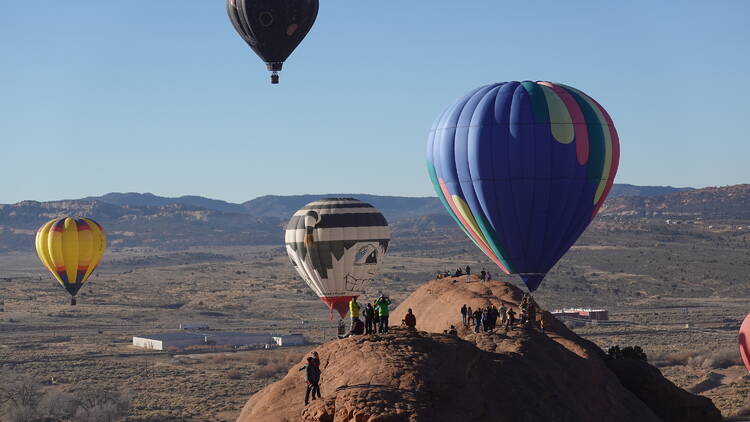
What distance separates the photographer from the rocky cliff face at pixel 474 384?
29125 millimetres

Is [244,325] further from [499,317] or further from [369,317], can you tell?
[369,317]

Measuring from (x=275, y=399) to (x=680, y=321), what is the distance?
10232 centimetres

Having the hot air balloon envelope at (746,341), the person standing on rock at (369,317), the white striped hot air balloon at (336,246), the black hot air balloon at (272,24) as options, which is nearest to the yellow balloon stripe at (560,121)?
the white striped hot air balloon at (336,246)

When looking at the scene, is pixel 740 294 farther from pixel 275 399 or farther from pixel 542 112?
pixel 275 399

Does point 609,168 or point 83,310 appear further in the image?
point 83,310

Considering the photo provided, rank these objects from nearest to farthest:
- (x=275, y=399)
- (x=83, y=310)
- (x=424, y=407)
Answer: (x=424, y=407), (x=275, y=399), (x=83, y=310)

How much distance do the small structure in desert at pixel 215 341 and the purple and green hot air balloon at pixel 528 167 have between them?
55.5 metres

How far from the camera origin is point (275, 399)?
32312 mm

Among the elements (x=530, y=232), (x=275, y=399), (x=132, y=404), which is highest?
(x=530, y=232)

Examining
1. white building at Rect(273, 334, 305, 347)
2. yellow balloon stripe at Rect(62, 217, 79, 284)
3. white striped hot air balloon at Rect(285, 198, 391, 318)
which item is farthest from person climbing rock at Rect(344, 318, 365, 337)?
white building at Rect(273, 334, 305, 347)

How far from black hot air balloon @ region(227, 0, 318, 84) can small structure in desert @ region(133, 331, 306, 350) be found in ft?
162

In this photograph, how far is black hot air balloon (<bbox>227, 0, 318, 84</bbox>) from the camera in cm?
5872

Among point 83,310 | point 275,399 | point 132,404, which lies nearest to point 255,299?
point 83,310

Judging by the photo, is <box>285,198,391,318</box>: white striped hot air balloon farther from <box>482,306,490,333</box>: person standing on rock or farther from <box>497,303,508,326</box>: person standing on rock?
<box>482,306,490,333</box>: person standing on rock
